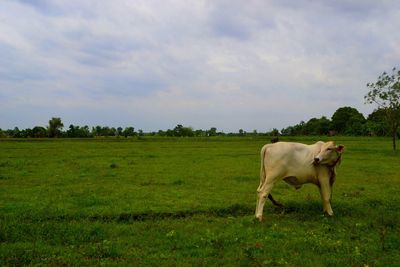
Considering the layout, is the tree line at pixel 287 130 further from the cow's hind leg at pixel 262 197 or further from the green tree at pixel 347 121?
the cow's hind leg at pixel 262 197

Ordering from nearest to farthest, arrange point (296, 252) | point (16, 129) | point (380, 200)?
point (296, 252) < point (380, 200) < point (16, 129)

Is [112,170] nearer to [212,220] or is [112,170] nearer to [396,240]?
[212,220]

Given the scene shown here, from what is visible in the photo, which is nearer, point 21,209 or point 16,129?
point 21,209

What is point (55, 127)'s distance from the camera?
3132 inches

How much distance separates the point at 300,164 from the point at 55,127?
74348 millimetres

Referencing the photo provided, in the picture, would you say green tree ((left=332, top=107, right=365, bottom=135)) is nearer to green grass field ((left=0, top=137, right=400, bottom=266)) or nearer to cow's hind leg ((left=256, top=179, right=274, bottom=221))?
green grass field ((left=0, top=137, right=400, bottom=266))

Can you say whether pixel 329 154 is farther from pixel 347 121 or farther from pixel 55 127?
pixel 347 121

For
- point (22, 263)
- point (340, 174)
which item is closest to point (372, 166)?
point (340, 174)

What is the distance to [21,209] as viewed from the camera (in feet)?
38.8

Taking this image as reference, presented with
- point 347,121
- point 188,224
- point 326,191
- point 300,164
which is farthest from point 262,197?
point 347,121

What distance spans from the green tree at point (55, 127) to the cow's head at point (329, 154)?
7420 centimetres

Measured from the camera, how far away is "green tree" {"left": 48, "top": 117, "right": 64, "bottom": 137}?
7906cm

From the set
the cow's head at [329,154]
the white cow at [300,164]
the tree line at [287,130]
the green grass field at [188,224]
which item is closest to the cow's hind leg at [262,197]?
the white cow at [300,164]

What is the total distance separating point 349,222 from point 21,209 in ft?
28.8
